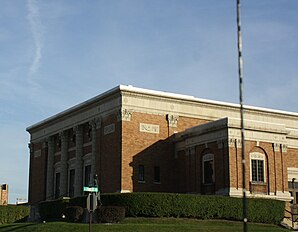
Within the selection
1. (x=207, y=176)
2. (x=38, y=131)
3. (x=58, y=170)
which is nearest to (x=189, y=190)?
(x=207, y=176)

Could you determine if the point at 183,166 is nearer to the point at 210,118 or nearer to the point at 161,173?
the point at 161,173

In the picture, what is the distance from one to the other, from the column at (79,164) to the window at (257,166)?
715 inches

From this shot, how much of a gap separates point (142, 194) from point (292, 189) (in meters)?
16.7

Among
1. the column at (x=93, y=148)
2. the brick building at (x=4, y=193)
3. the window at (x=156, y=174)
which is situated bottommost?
the brick building at (x=4, y=193)

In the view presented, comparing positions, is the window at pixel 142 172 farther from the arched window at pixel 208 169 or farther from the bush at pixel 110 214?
the bush at pixel 110 214

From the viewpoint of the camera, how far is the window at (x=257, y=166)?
143 feet

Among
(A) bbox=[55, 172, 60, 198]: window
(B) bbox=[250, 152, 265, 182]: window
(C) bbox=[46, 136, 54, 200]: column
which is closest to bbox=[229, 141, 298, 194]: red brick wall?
(B) bbox=[250, 152, 265, 182]: window

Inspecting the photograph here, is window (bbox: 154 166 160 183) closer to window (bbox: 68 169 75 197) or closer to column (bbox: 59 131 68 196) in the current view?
window (bbox: 68 169 75 197)

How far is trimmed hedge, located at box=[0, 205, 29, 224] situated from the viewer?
49625 millimetres

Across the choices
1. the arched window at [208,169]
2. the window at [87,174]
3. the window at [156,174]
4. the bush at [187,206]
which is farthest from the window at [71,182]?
the bush at [187,206]

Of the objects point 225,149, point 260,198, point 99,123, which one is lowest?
point 260,198

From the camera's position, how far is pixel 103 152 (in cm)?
5069

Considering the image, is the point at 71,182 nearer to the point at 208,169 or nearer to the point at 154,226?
the point at 208,169

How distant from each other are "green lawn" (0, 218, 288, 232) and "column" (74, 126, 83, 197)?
48.9 feet
